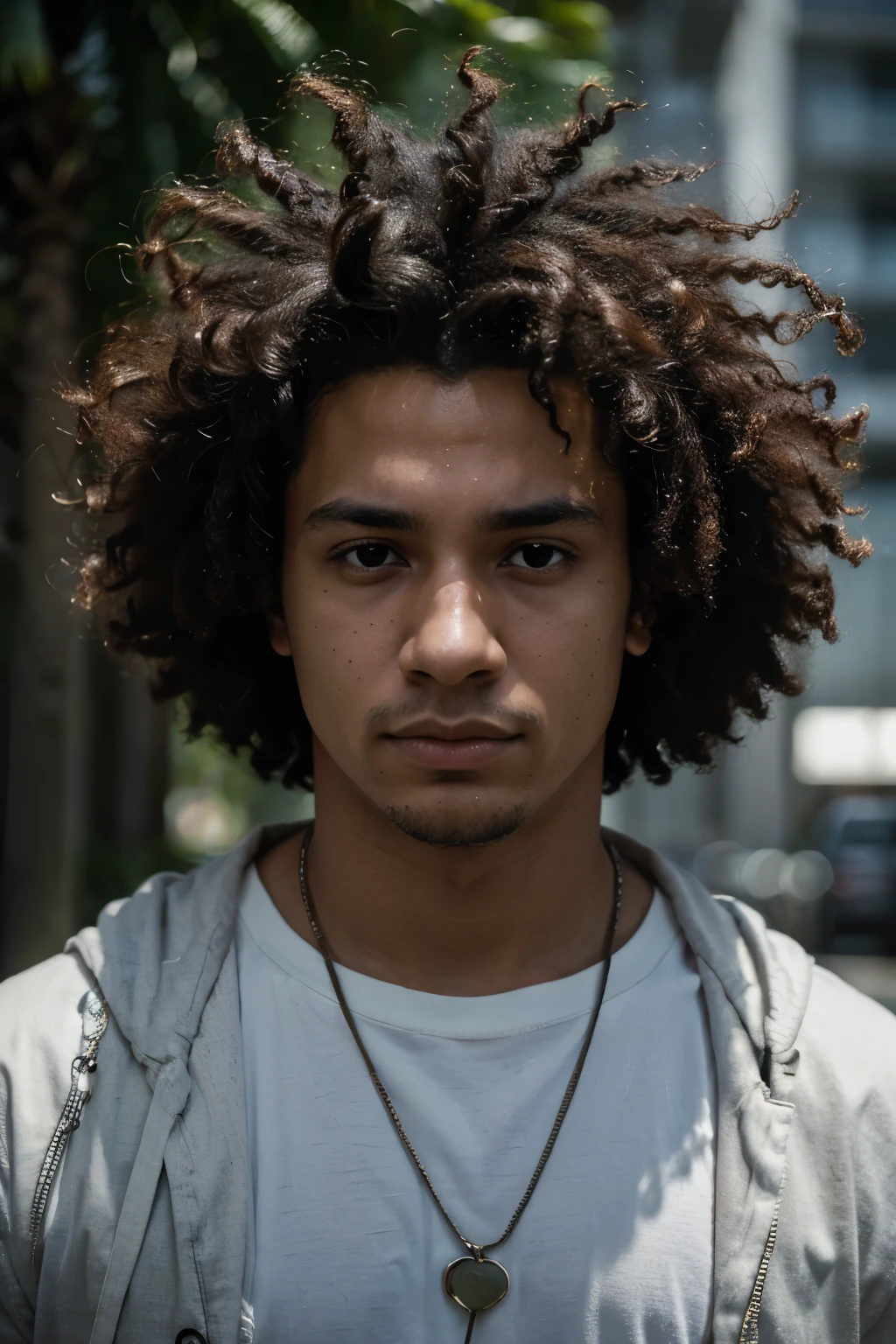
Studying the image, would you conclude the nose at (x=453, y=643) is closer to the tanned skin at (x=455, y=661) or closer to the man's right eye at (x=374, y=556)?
the tanned skin at (x=455, y=661)

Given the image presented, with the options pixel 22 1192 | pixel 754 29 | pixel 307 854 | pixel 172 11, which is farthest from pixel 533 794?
pixel 754 29

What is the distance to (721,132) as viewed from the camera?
57.7 ft

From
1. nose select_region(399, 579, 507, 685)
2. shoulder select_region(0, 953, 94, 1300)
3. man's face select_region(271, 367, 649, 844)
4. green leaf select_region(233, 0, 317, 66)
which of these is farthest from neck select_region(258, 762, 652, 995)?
green leaf select_region(233, 0, 317, 66)

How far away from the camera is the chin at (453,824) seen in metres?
2.21

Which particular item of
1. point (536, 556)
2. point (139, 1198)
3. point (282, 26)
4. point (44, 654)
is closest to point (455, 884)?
point (536, 556)

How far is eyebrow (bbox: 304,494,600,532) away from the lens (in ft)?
7.23

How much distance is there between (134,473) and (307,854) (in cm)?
89

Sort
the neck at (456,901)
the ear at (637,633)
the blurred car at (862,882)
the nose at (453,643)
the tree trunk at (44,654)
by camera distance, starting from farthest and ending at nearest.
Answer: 1. the blurred car at (862,882)
2. the tree trunk at (44,654)
3. the ear at (637,633)
4. the neck at (456,901)
5. the nose at (453,643)

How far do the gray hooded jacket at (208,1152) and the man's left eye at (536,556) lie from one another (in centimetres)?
81

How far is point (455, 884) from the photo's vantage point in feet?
7.81

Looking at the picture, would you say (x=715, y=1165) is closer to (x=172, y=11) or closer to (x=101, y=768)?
(x=172, y=11)

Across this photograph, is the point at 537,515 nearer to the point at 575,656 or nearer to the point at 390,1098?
the point at 575,656

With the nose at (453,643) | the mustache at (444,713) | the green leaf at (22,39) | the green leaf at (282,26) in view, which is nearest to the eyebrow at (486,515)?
the nose at (453,643)

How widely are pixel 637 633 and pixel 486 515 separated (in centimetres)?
52
